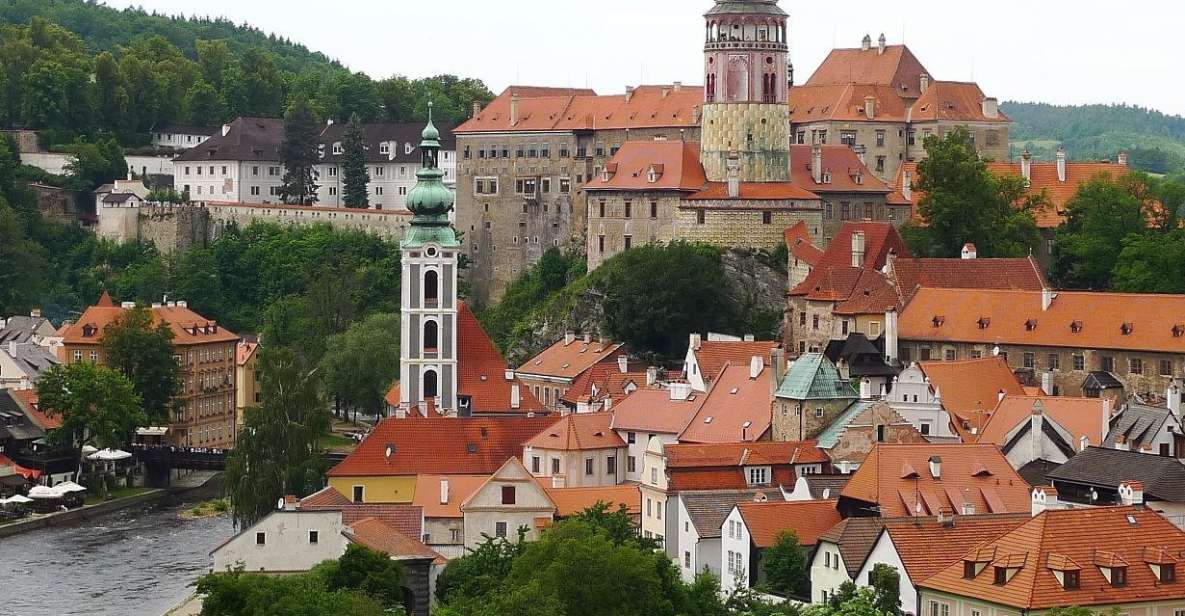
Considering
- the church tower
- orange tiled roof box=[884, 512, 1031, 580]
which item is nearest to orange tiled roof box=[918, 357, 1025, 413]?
the church tower

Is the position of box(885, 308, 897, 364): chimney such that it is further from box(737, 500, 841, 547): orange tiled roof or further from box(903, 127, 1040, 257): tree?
box(737, 500, 841, 547): orange tiled roof

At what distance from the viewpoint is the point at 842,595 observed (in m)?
53.4

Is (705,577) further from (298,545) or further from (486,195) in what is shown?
(486,195)

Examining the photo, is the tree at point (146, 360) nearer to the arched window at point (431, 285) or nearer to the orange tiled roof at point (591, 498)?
→ the arched window at point (431, 285)

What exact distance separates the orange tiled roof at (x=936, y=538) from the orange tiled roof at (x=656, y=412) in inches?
711

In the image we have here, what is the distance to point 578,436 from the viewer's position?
72.4 metres

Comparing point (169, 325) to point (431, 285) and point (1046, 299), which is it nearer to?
point (431, 285)

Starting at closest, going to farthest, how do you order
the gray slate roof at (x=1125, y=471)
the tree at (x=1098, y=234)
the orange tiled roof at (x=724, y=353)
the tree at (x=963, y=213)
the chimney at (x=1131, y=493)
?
the chimney at (x=1131, y=493), the gray slate roof at (x=1125, y=471), the orange tiled roof at (x=724, y=353), the tree at (x=1098, y=234), the tree at (x=963, y=213)

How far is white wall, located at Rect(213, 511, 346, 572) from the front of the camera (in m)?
59.4

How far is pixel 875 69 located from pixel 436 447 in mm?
43224

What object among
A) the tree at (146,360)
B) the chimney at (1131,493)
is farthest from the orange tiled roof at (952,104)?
the chimney at (1131,493)

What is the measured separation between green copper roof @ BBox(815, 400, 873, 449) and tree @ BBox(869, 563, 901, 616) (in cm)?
1443

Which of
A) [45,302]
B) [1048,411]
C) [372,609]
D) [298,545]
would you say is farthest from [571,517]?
[45,302]

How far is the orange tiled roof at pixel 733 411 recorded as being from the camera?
70.4 m
